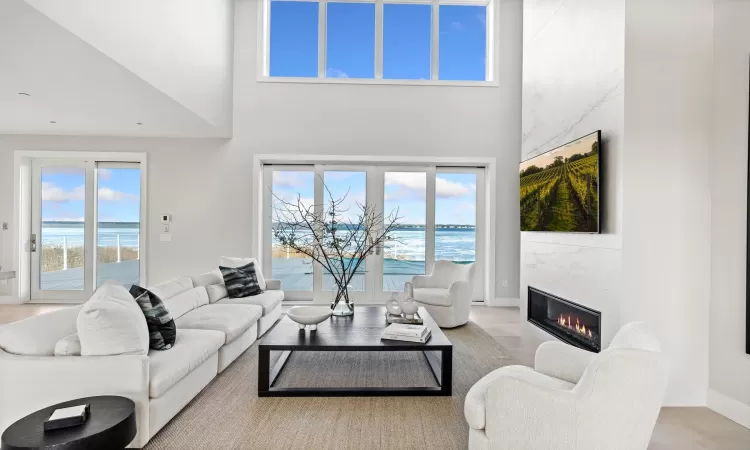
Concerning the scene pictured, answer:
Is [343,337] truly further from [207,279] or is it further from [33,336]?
[207,279]

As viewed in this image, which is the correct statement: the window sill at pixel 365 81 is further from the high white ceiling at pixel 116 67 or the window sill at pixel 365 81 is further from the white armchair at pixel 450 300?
the white armchair at pixel 450 300

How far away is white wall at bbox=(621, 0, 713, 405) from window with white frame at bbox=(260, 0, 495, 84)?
3.64 metres

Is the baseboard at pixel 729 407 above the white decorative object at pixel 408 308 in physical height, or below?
below

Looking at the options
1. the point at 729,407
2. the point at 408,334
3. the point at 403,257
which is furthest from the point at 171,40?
the point at 729,407

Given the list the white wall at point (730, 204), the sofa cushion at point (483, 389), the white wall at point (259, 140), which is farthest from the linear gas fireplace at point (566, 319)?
the white wall at point (259, 140)

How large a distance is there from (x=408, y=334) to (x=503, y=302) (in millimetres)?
3766

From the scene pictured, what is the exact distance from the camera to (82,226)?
6328 mm

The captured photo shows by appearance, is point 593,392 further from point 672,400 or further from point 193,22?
point 193,22

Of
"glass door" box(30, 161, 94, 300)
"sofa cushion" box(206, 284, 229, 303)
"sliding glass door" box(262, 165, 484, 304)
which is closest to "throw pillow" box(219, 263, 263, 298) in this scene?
"sofa cushion" box(206, 284, 229, 303)

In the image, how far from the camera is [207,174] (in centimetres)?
630

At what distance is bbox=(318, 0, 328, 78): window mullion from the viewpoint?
6.37 metres

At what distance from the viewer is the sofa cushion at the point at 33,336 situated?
2.33 meters

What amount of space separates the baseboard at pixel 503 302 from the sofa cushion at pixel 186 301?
4.16 meters

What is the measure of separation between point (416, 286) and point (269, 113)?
3.41 meters
